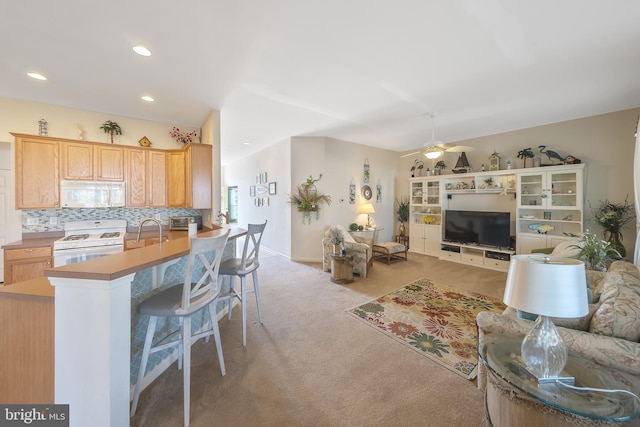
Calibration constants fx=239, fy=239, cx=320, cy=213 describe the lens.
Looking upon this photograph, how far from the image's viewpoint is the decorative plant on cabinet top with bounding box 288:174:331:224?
17.7 ft

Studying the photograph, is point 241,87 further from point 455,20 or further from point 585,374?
point 585,374

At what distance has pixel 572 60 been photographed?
251cm

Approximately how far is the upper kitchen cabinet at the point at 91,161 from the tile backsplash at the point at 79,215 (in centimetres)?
55

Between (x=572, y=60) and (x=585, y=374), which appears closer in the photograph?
(x=585, y=374)

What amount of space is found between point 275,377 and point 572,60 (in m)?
4.25

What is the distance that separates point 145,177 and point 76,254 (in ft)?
4.65

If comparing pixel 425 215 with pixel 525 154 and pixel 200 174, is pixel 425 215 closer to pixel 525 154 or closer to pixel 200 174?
pixel 525 154

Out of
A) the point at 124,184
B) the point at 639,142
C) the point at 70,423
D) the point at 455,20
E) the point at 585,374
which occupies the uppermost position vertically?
the point at 455,20

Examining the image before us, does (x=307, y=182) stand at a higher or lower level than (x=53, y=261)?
higher

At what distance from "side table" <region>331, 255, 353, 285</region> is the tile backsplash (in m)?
2.85

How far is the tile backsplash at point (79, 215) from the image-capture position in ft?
11.0

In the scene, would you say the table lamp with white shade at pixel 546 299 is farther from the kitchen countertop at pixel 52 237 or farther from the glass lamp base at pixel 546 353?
the kitchen countertop at pixel 52 237

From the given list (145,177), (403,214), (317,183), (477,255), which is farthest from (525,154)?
(145,177)

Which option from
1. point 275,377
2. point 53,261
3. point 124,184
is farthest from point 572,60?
point 53,261
